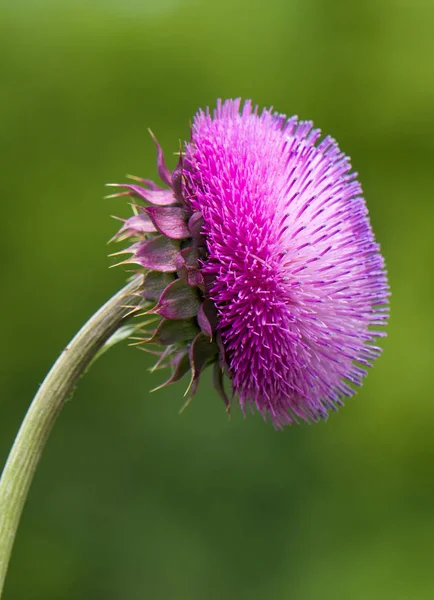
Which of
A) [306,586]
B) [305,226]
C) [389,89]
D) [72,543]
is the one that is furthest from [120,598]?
[305,226]

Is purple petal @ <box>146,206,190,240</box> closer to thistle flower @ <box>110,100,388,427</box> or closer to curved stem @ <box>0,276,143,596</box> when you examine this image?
thistle flower @ <box>110,100,388,427</box>

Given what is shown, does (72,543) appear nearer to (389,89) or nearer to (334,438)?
(334,438)

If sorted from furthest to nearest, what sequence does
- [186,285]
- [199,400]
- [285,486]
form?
[285,486] → [199,400] → [186,285]

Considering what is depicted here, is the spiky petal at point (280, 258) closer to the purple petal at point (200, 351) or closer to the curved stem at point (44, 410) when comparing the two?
the purple petal at point (200, 351)

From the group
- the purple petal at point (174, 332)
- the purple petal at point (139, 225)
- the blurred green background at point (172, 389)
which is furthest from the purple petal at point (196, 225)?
the blurred green background at point (172, 389)

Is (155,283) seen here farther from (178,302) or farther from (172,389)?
(172,389)

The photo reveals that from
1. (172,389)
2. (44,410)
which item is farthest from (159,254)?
(172,389)
